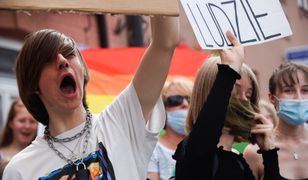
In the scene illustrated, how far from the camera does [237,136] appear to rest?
111 inches

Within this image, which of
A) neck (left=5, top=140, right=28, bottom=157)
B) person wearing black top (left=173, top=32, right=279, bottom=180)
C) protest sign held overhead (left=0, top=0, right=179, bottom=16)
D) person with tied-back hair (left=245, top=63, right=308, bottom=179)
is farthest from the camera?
neck (left=5, top=140, right=28, bottom=157)

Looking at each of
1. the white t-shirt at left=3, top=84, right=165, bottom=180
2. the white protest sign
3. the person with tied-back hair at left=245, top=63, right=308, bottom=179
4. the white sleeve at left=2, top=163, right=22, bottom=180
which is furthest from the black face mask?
the white sleeve at left=2, top=163, right=22, bottom=180

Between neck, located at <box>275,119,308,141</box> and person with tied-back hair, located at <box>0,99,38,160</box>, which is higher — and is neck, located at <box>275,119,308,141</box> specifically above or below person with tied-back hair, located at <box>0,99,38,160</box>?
above

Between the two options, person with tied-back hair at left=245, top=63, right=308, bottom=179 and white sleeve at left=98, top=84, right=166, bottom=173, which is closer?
white sleeve at left=98, top=84, right=166, bottom=173

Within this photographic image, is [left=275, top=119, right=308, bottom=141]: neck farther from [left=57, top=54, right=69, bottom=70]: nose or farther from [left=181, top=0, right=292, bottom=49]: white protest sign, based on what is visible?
[left=57, top=54, right=69, bottom=70]: nose

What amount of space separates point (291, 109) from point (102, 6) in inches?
59.3

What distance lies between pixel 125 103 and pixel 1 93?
611cm

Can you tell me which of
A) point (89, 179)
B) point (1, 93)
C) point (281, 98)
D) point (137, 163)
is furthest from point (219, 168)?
point (1, 93)

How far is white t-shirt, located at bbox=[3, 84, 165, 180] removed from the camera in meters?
2.21

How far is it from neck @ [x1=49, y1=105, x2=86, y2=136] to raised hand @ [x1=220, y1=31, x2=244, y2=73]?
1.84 feet

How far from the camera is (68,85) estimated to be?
2.29 metres

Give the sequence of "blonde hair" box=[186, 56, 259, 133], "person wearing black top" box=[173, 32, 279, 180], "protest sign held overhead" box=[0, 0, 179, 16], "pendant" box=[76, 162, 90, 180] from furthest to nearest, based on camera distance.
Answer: "blonde hair" box=[186, 56, 259, 133]
"person wearing black top" box=[173, 32, 279, 180]
"pendant" box=[76, 162, 90, 180]
"protest sign held overhead" box=[0, 0, 179, 16]

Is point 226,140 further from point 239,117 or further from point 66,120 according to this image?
point 66,120

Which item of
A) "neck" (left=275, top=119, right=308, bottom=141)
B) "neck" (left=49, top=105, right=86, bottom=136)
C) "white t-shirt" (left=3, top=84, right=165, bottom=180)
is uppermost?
"neck" (left=49, top=105, right=86, bottom=136)
